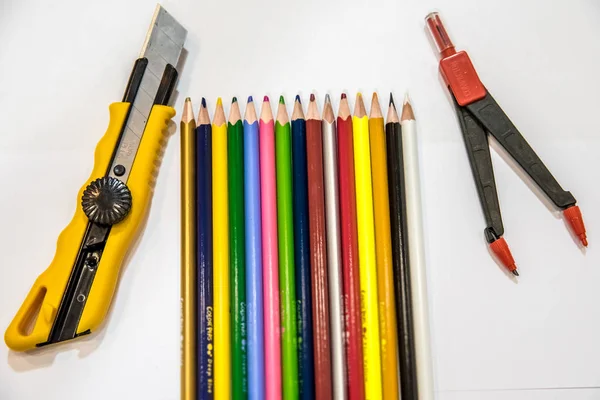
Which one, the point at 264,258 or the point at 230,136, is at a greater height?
the point at 230,136

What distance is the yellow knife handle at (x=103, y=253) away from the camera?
66 cm

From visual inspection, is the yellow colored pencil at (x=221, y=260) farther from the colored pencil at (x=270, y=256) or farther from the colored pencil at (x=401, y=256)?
the colored pencil at (x=401, y=256)

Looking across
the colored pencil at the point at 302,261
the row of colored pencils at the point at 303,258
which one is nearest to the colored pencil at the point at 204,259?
the row of colored pencils at the point at 303,258

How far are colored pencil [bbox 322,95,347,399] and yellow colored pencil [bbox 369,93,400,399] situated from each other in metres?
0.06

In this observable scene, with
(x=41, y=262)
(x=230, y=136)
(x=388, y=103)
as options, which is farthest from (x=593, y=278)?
(x=41, y=262)

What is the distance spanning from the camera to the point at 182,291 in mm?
682

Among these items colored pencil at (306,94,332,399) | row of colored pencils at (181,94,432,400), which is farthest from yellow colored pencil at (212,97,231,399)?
colored pencil at (306,94,332,399)

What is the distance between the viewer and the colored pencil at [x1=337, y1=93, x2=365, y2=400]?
0.67m

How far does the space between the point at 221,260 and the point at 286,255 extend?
0.30 feet

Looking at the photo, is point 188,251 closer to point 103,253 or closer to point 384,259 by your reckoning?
point 103,253

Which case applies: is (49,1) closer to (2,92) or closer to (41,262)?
(2,92)

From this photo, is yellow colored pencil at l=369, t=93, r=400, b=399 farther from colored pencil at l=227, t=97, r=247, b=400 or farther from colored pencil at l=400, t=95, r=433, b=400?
colored pencil at l=227, t=97, r=247, b=400

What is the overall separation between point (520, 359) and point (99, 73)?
77cm

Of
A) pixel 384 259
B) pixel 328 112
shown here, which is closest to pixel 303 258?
pixel 384 259
